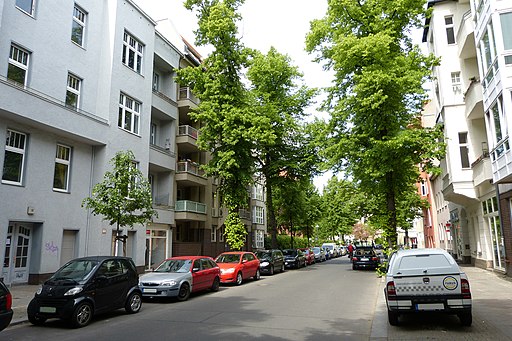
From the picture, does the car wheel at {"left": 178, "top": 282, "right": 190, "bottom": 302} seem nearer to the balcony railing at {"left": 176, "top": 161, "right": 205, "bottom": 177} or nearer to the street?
the street

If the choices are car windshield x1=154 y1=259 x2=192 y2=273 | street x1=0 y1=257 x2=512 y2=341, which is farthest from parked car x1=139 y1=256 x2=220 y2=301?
street x1=0 y1=257 x2=512 y2=341

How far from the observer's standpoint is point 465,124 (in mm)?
21547

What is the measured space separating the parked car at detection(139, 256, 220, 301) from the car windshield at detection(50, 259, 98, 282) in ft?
9.89

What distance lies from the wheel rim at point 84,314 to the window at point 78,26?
14042 millimetres

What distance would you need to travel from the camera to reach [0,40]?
14430 millimetres

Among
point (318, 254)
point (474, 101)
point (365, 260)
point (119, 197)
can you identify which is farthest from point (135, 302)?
point (318, 254)

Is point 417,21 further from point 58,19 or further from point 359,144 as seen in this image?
point 58,19

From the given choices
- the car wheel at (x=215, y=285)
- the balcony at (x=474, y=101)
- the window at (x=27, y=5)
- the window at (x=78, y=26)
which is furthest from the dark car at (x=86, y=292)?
the balcony at (x=474, y=101)

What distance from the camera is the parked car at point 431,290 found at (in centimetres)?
781

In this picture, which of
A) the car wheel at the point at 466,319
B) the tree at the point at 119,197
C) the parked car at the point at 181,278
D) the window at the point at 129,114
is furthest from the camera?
the window at the point at 129,114

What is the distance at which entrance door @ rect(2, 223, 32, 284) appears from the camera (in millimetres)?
14570

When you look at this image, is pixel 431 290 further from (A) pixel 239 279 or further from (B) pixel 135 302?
(A) pixel 239 279

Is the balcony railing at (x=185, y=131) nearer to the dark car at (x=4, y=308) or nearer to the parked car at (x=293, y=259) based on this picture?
the parked car at (x=293, y=259)

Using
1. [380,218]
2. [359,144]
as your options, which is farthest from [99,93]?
[380,218]
